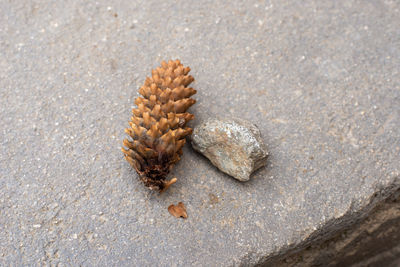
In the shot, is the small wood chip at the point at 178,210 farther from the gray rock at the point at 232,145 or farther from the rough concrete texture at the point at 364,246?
the rough concrete texture at the point at 364,246

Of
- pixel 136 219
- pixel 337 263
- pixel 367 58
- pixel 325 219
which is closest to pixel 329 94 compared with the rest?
pixel 367 58

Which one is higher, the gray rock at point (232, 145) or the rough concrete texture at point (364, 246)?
the gray rock at point (232, 145)

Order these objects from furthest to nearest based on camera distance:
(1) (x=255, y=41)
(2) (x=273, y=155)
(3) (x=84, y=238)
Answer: (1) (x=255, y=41) → (2) (x=273, y=155) → (3) (x=84, y=238)

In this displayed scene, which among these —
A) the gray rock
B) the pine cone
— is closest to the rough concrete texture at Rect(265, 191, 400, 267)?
the gray rock

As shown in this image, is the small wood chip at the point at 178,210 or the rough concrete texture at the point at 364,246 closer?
the small wood chip at the point at 178,210

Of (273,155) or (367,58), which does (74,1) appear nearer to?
(273,155)

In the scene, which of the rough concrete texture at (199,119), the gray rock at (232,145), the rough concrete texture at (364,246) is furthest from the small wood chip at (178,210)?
the rough concrete texture at (364,246)

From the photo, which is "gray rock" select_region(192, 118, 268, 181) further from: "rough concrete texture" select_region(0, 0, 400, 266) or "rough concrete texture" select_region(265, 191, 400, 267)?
"rough concrete texture" select_region(265, 191, 400, 267)
